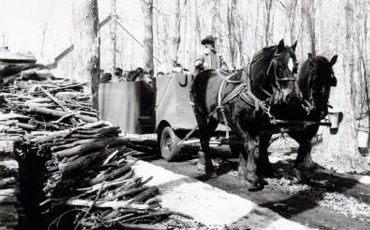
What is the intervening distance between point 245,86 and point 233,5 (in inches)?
664

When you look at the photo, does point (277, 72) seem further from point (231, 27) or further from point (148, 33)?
point (231, 27)

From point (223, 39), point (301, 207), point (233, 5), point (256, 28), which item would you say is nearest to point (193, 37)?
point (223, 39)

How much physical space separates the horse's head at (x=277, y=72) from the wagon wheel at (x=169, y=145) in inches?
127

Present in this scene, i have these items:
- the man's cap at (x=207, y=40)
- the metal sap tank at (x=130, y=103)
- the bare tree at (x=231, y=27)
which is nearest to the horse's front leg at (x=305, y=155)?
the man's cap at (x=207, y=40)

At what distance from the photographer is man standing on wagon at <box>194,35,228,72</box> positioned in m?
9.77

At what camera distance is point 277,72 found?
689cm

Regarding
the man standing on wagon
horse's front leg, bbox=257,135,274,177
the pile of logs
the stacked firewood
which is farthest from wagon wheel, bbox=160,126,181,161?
the stacked firewood

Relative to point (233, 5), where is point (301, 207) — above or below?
below

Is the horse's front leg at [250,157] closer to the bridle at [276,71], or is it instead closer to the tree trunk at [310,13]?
the bridle at [276,71]

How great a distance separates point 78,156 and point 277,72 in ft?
11.3

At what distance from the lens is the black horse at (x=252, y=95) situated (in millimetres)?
6781

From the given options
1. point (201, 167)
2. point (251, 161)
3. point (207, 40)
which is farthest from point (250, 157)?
point (207, 40)

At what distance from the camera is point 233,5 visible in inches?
921

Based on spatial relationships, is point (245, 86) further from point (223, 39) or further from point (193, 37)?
point (193, 37)
